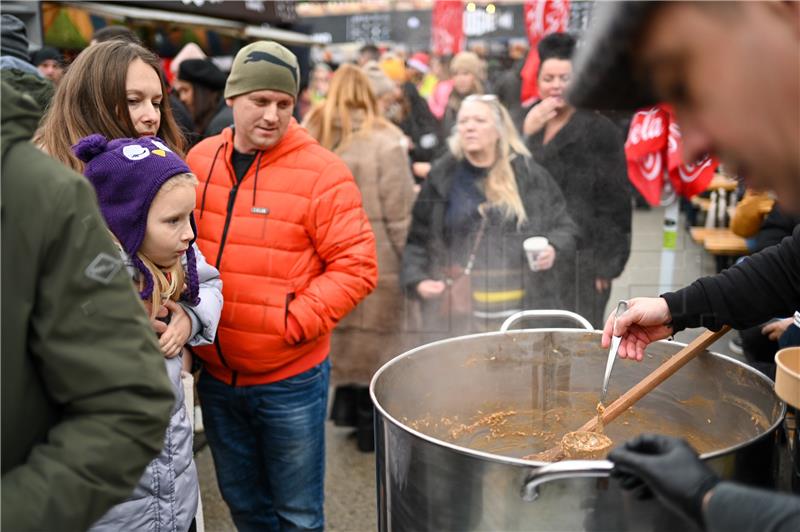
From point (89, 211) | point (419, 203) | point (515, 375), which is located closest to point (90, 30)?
point (419, 203)

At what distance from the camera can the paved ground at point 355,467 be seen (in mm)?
3277

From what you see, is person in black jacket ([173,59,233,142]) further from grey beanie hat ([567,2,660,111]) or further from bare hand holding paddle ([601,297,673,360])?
grey beanie hat ([567,2,660,111])

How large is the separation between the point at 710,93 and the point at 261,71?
1.82 m

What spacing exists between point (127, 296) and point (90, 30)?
5.83 metres

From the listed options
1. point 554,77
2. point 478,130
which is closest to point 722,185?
point 554,77

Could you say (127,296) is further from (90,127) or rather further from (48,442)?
(90,127)

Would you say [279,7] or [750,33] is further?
[279,7]

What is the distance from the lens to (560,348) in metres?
2.21

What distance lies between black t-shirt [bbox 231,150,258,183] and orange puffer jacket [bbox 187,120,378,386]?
23 millimetres

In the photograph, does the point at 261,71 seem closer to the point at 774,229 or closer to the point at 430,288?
the point at 430,288

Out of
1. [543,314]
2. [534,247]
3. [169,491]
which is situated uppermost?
[543,314]

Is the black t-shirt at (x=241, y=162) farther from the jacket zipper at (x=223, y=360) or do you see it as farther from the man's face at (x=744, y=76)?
the man's face at (x=744, y=76)

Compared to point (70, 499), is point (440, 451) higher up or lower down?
lower down

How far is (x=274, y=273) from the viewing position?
94.7 inches
